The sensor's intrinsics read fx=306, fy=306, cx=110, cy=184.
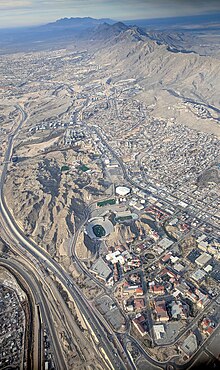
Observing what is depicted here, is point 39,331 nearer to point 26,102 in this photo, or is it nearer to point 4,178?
point 4,178

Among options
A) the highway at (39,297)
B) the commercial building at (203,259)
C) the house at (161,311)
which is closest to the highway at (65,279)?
the highway at (39,297)

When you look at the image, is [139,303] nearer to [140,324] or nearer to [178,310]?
[140,324]

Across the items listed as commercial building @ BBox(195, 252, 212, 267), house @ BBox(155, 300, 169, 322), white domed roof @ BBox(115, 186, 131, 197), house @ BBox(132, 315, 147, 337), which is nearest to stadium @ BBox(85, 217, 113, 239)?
white domed roof @ BBox(115, 186, 131, 197)

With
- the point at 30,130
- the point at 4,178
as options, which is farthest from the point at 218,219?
the point at 30,130

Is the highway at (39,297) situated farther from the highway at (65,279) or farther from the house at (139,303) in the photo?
the house at (139,303)

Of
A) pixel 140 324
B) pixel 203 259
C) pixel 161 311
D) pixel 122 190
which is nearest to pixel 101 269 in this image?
pixel 140 324

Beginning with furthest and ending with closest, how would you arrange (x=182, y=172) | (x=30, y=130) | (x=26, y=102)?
1. (x=26, y=102)
2. (x=30, y=130)
3. (x=182, y=172)

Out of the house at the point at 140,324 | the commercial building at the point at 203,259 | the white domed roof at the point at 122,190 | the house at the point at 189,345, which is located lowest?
the house at the point at 189,345
